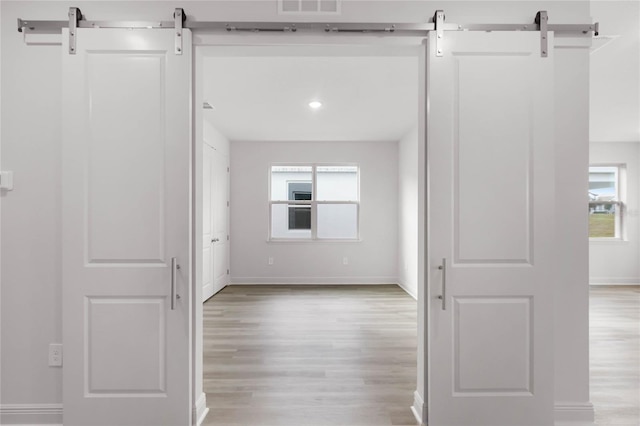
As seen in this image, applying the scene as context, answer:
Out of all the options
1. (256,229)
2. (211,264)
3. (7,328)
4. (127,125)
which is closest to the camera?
(127,125)

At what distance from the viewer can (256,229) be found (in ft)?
22.6

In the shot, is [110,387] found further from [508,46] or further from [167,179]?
[508,46]

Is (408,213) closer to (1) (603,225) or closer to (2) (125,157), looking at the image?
(1) (603,225)

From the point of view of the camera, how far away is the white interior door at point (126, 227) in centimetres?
204

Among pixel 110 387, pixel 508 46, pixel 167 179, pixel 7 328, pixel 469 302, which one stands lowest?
pixel 110 387

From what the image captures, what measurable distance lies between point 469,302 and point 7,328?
266 cm

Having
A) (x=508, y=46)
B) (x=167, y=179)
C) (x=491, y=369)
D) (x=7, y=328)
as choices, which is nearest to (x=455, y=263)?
(x=491, y=369)

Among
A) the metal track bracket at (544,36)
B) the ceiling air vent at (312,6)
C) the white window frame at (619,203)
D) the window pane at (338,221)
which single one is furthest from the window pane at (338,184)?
the metal track bracket at (544,36)

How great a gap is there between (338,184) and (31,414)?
555cm

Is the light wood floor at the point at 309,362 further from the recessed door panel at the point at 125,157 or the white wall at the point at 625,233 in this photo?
the white wall at the point at 625,233

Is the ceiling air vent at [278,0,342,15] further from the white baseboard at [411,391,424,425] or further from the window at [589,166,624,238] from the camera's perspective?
the window at [589,166,624,238]

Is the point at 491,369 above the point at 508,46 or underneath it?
underneath

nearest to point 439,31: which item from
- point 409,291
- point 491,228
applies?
point 491,228

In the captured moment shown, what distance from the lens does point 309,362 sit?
10.3ft
